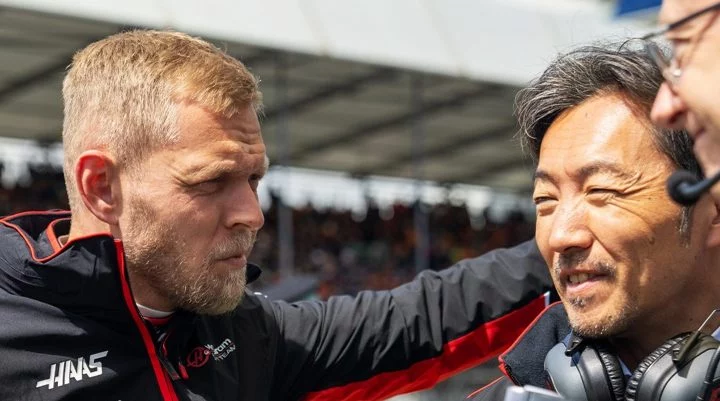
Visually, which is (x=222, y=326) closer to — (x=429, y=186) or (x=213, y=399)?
(x=213, y=399)

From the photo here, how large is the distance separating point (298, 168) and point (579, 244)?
16.3 m

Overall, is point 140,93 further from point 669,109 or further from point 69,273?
point 669,109

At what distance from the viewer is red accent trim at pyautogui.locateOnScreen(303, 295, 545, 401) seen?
2.83m

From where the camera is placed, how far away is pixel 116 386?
2520 millimetres

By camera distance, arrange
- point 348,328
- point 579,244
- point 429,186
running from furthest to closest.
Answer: point 429,186 → point 348,328 → point 579,244

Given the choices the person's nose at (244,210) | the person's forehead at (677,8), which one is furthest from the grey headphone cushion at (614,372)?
the person's nose at (244,210)

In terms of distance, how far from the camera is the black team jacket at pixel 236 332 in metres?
2.47

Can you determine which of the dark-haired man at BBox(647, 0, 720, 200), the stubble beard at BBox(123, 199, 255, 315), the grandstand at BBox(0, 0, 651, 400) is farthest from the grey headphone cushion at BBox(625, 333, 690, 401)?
the grandstand at BBox(0, 0, 651, 400)

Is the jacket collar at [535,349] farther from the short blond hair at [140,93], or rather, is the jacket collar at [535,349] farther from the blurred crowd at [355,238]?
the blurred crowd at [355,238]

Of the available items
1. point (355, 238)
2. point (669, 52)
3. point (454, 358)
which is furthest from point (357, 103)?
point (669, 52)

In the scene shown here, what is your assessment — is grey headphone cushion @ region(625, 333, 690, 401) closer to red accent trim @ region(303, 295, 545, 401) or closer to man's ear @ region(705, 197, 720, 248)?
man's ear @ region(705, 197, 720, 248)

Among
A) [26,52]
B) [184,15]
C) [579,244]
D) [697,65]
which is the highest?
[697,65]

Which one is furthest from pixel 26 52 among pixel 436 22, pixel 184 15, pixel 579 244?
pixel 579 244

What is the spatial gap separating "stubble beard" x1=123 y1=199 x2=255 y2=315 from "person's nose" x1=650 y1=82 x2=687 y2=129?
4.03 feet
